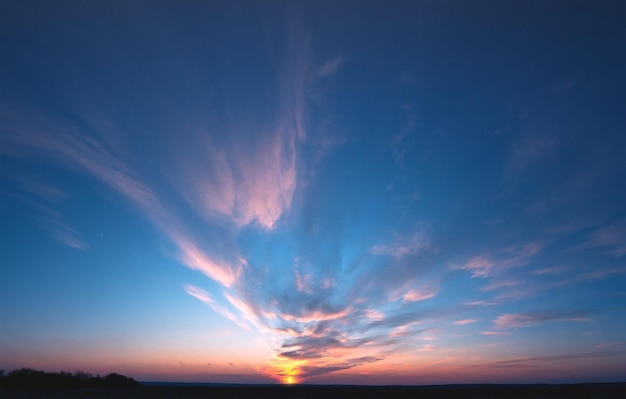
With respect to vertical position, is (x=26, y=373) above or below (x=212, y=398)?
above

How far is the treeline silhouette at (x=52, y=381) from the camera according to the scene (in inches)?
2648

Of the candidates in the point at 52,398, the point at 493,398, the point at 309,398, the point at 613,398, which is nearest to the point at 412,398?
the point at 493,398

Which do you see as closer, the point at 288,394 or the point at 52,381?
the point at 288,394

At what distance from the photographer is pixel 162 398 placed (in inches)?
1939

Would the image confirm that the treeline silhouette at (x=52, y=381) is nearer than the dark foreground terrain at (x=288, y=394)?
No

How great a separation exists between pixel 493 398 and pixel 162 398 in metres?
44.7

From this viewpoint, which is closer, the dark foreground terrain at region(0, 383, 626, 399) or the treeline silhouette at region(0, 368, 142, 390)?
the dark foreground terrain at region(0, 383, 626, 399)

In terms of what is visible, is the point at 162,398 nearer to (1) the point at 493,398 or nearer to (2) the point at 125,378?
(1) the point at 493,398

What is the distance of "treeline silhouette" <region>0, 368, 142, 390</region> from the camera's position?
67.2 m

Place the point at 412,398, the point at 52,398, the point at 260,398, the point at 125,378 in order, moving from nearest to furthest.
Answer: the point at 52,398, the point at 260,398, the point at 412,398, the point at 125,378

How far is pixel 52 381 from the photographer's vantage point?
72250 millimetres

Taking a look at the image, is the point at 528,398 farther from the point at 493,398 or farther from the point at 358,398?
the point at 358,398

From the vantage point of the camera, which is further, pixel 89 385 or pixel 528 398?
pixel 89 385

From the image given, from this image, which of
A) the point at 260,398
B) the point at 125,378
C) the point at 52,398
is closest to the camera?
→ the point at 52,398
